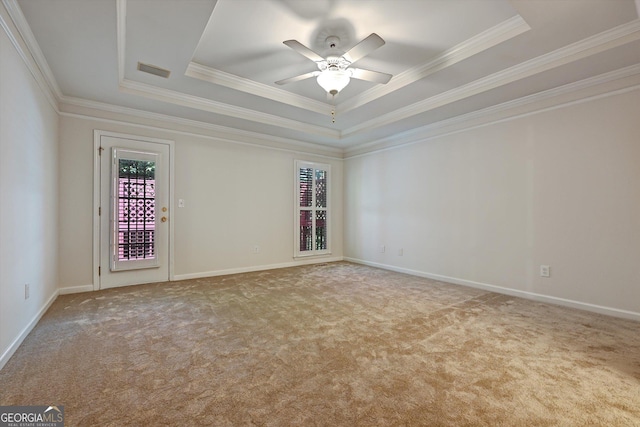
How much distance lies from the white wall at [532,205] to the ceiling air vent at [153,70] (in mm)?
3788

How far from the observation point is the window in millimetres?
5773

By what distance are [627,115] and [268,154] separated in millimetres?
4803

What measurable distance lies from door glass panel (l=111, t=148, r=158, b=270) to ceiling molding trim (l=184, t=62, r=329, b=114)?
5.19 feet

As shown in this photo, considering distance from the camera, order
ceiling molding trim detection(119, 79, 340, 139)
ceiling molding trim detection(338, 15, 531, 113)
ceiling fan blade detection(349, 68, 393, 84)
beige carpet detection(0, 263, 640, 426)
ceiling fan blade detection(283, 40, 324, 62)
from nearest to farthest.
→ beige carpet detection(0, 263, 640, 426) → ceiling fan blade detection(283, 40, 324, 62) → ceiling molding trim detection(338, 15, 531, 113) → ceiling fan blade detection(349, 68, 393, 84) → ceiling molding trim detection(119, 79, 340, 139)

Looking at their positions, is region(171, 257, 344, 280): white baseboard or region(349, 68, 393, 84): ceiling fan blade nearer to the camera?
region(349, 68, 393, 84): ceiling fan blade

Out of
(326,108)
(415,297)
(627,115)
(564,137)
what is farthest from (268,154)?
(627,115)

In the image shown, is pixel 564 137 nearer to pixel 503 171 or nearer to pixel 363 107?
pixel 503 171

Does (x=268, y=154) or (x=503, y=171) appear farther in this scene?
(x=268, y=154)

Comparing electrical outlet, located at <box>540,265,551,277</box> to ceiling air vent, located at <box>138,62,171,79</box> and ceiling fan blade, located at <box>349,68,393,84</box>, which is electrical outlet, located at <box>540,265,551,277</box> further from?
ceiling air vent, located at <box>138,62,171,79</box>

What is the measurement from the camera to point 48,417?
4.81ft

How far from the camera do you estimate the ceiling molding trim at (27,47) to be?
6.53 feet

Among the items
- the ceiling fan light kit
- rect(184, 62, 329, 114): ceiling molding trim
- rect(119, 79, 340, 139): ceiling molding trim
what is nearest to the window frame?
rect(119, 79, 340, 139): ceiling molding trim

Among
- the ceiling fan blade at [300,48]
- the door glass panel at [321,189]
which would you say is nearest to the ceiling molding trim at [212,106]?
the door glass panel at [321,189]

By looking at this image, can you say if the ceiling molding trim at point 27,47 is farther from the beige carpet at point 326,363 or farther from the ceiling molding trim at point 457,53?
the ceiling molding trim at point 457,53
